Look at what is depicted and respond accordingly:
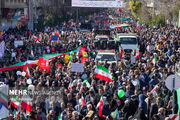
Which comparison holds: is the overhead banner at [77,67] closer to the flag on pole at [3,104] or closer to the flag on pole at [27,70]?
the flag on pole at [27,70]

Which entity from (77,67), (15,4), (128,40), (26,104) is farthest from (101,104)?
(15,4)

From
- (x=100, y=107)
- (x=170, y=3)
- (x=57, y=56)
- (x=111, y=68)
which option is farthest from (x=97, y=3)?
(x=100, y=107)

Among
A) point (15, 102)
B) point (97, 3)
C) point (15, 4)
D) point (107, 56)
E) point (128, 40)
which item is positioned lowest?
point (128, 40)

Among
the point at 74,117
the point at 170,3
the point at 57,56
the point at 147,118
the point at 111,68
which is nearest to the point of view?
the point at 74,117

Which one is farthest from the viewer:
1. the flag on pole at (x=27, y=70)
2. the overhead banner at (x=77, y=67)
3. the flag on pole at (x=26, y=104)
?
the flag on pole at (x=27, y=70)

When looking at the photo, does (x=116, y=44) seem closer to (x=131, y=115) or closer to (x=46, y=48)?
(x=46, y=48)

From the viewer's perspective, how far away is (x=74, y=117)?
9953 mm

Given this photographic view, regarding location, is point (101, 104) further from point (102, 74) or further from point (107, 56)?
point (107, 56)

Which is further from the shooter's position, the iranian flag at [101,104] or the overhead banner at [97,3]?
the overhead banner at [97,3]

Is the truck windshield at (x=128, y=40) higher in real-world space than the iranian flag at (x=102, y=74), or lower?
lower

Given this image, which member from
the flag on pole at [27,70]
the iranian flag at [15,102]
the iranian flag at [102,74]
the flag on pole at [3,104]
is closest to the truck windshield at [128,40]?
the flag on pole at [27,70]

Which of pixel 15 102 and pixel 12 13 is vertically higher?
pixel 15 102

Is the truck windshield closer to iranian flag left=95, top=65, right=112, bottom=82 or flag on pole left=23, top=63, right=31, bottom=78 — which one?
flag on pole left=23, top=63, right=31, bottom=78

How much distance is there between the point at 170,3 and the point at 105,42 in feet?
128
